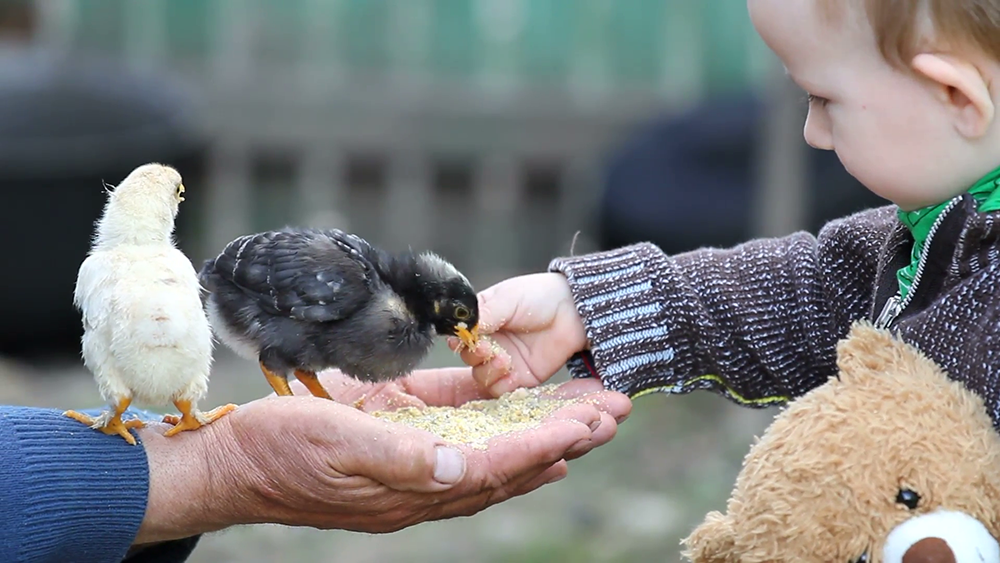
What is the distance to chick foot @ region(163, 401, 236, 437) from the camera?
249cm

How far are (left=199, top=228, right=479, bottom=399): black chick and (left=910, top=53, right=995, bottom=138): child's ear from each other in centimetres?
134

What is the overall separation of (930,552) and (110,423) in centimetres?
156

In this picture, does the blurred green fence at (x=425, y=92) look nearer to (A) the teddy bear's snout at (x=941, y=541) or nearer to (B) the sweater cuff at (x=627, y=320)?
(B) the sweater cuff at (x=627, y=320)

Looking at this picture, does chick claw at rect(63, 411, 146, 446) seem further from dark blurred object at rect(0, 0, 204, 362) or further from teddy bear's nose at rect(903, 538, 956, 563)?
dark blurred object at rect(0, 0, 204, 362)

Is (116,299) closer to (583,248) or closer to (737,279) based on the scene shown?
(737,279)

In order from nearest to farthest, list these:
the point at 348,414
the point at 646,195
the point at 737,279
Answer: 1. the point at 348,414
2. the point at 737,279
3. the point at 646,195

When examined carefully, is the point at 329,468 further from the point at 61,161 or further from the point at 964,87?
the point at 61,161

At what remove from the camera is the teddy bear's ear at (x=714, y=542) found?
1.97m

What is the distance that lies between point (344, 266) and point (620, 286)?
2.25 ft

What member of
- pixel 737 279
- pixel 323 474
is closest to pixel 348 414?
pixel 323 474

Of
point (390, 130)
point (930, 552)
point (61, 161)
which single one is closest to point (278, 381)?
point (930, 552)

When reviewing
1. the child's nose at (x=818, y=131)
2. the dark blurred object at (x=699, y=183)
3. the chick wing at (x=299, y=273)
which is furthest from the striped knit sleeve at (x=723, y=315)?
the dark blurred object at (x=699, y=183)

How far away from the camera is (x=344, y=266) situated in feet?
9.73

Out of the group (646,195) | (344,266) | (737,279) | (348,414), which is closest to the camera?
(348,414)
